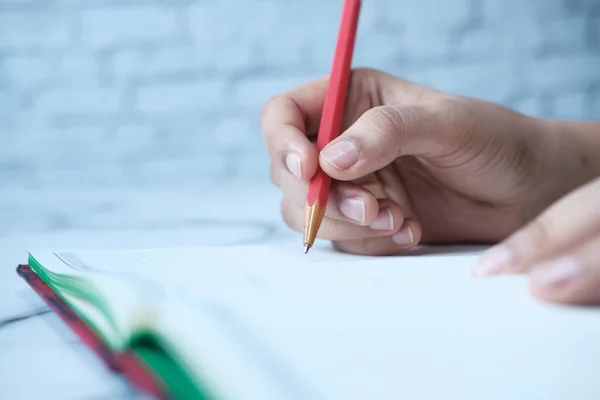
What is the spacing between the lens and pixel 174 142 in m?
1.47

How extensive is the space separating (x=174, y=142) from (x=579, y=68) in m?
0.81

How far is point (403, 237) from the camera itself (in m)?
0.64

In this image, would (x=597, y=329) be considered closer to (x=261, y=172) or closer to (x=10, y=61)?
(x=261, y=172)

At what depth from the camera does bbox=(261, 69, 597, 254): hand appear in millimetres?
582

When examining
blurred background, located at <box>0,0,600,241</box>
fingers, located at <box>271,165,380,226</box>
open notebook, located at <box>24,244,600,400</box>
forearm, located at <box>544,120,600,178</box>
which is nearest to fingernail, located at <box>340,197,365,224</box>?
fingers, located at <box>271,165,380,226</box>

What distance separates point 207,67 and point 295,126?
0.82 m

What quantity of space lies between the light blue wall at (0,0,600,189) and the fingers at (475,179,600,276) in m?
1.08

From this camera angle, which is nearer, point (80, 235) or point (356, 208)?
point (356, 208)

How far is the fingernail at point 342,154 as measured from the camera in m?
0.55

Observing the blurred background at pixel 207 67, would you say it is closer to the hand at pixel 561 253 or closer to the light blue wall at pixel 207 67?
the light blue wall at pixel 207 67

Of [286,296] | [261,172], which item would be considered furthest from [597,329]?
[261,172]

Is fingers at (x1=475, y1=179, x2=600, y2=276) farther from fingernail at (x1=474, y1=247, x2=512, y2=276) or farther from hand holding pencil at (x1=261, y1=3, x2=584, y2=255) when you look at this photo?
hand holding pencil at (x1=261, y1=3, x2=584, y2=255)

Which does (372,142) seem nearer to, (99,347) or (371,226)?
(371,226)

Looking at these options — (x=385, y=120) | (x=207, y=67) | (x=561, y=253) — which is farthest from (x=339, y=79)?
(x=207, y=67)
